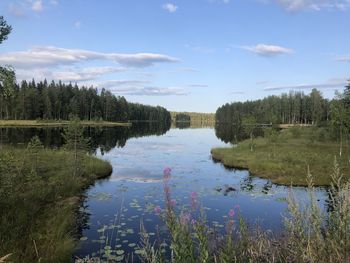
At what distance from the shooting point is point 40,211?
17.2 metres

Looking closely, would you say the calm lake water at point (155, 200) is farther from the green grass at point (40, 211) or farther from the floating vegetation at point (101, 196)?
the green grass at point (40, 211)

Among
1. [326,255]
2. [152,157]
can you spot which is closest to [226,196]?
[326,255]

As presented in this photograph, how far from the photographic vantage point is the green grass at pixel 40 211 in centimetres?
1198

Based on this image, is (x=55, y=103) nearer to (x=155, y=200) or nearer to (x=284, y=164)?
(x=284, y=164)

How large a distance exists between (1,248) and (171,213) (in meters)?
7.93

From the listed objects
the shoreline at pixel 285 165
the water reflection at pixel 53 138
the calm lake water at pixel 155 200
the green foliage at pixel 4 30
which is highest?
the green foliage at pixel 4 30

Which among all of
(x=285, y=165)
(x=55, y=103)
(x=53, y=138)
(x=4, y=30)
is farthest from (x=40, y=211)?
(x=55, y=103)

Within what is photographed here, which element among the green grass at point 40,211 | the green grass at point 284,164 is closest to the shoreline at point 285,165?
the green grass at point 284,164

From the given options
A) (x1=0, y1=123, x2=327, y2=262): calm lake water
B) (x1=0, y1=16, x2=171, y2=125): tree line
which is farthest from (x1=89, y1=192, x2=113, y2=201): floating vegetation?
(x1=0, y1=16, x2=171, y2=125): tree line

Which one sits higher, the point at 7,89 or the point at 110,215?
the point at 7,89

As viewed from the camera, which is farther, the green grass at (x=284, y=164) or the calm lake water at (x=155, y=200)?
the green grass at (x=284, y=164)

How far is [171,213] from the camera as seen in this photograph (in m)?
5.00

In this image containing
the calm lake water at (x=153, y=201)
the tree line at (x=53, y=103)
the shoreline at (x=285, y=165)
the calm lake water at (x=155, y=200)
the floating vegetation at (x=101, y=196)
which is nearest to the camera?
the calm lake water at (x=153, y=201)

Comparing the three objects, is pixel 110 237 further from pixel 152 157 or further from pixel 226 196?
pixel 152 157
